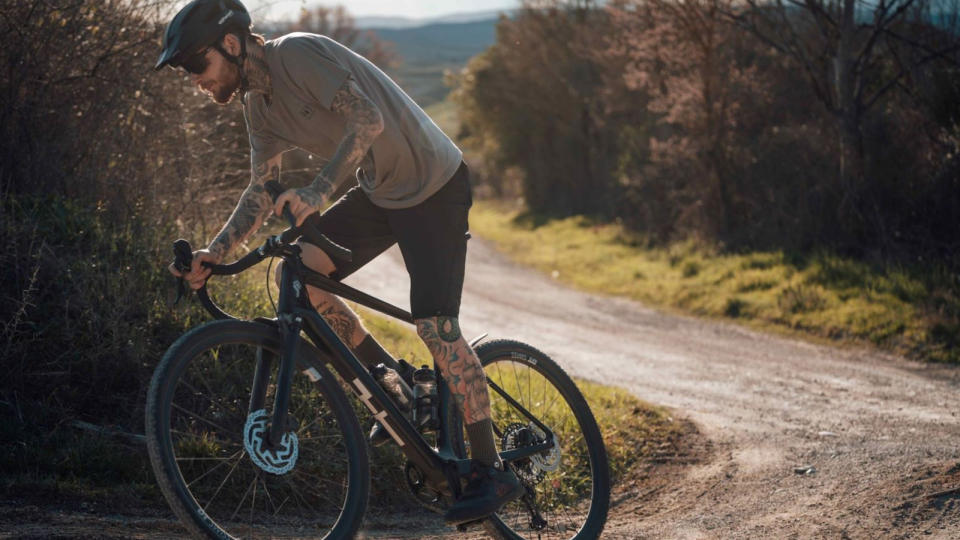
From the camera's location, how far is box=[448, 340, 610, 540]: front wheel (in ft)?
14.3

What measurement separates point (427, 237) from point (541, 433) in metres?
1.27

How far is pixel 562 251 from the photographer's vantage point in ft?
70.1

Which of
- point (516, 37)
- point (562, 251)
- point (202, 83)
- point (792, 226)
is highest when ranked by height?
point (516, 37)

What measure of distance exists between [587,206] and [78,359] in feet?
76.0

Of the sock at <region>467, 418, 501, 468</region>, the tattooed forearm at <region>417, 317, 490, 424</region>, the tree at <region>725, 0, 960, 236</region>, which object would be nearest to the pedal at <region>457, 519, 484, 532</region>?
the sock at <region>467, 418, 501, 468</region>

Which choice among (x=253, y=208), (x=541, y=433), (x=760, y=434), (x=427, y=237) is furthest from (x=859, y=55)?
(x=253, y=208)

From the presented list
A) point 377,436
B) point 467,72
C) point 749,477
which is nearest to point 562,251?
point 467,72

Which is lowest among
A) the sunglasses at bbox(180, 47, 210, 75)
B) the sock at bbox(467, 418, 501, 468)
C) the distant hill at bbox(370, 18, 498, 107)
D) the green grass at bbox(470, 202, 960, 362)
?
the green grass at bbox(470, 202, 960, 362)

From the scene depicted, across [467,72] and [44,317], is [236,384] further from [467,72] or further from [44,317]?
[467,72]

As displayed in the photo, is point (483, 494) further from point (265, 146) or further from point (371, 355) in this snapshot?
point (265, 146)

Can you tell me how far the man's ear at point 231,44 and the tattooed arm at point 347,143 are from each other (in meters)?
0.43

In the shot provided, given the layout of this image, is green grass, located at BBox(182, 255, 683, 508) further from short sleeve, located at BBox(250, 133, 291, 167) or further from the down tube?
short sleeve, located at BBox(250, 133, 291, 167)

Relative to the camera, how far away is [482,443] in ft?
13.1

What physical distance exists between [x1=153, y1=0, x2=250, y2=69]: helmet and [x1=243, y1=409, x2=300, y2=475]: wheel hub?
1.36m
